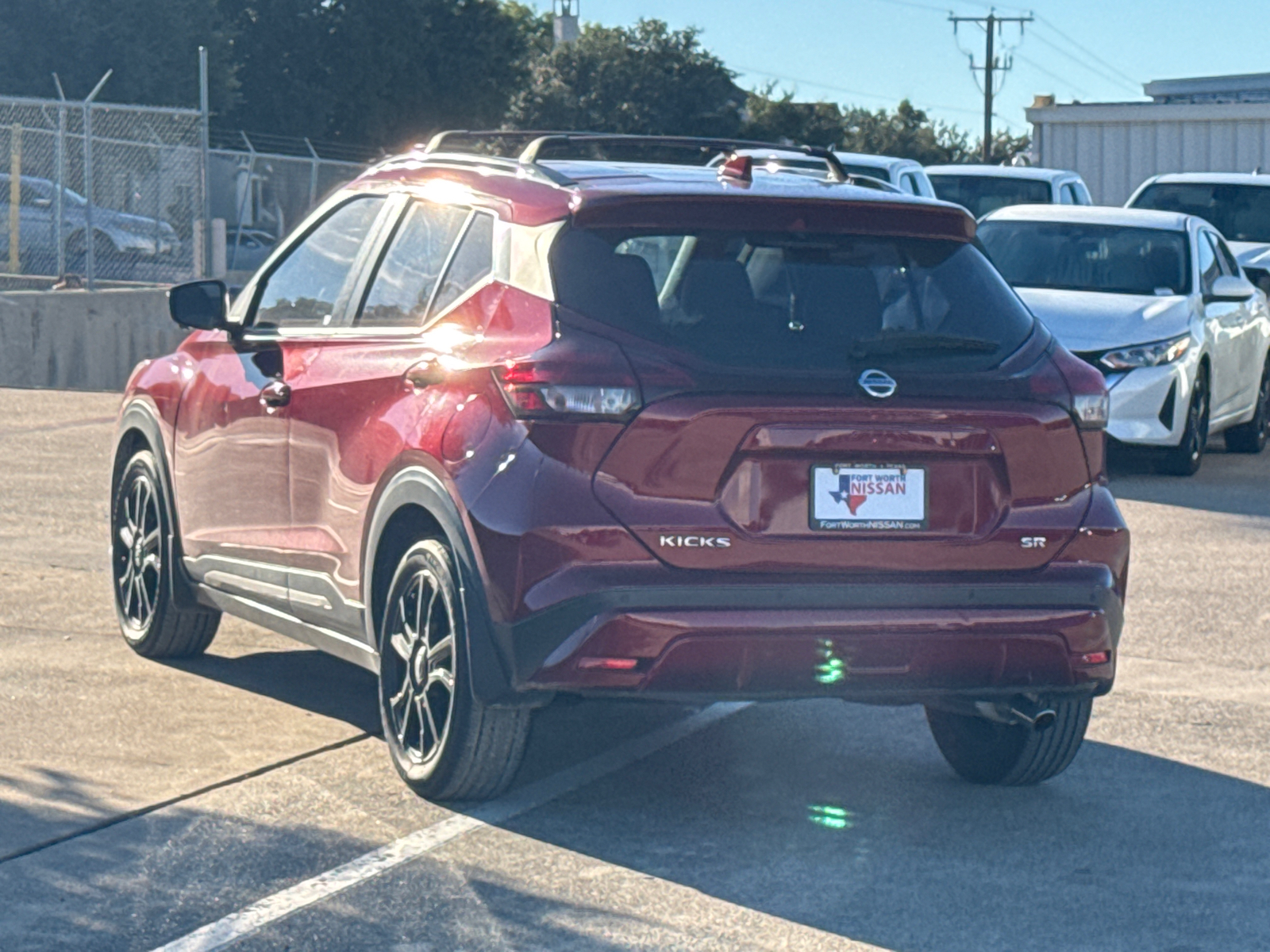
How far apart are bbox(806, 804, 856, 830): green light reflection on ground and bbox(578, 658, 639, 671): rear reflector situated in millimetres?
814

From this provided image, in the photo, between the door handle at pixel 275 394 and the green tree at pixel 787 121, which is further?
the green tree at pixel 787 121

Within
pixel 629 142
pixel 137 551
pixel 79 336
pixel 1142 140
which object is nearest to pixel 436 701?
pixel 629 142

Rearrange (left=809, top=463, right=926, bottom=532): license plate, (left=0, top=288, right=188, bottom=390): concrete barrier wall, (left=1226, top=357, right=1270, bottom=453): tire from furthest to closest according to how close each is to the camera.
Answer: (left=0, top=288, right=188, bottom=390): concrete barrier wall, (left=1226, top=357, right=1270, bottom=453): tire, (left=809, top=463, right=926, bottom=532): license plate

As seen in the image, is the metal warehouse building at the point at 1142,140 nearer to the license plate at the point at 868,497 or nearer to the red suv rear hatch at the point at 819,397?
the red suv rear hatch at the point at 819,397

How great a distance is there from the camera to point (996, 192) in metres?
22.2

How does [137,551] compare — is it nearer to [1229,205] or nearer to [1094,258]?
[1094,258]

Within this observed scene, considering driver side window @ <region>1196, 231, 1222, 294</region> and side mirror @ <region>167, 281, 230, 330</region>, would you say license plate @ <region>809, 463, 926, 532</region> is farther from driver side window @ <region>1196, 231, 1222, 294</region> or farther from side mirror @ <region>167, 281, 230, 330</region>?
driver side window @ <region>1196, 231, 1222, 294</region>

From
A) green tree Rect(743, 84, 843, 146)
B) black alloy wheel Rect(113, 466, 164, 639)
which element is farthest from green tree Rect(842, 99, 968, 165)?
black alloy wheel Rect(113, 466, 164, 639)

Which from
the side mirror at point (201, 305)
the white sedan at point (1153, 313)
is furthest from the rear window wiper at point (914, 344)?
the white sedan at point (1153, 313)

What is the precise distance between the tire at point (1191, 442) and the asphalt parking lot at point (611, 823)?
5941 mm

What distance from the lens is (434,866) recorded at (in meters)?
5.19

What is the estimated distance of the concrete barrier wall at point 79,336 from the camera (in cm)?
2083

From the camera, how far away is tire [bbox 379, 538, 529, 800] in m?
5.55

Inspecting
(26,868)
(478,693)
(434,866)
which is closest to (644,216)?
(478,693)
